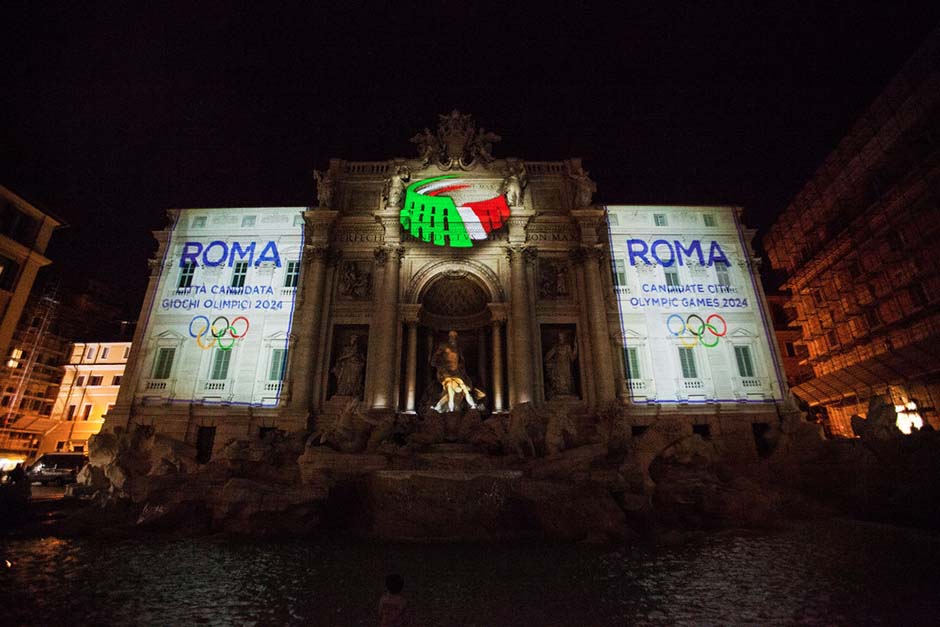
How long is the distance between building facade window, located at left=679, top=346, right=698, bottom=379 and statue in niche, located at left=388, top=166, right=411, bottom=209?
18.0 m

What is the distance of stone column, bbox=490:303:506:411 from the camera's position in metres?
22.2

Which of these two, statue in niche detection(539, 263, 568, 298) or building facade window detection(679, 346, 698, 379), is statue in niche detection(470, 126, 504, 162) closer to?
statue in niche detection(539, 263, 568, 298)

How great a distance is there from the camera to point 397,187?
989 inches

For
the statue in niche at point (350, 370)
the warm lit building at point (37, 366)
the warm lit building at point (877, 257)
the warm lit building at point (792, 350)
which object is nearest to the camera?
the statue in niche at point (350, 370)

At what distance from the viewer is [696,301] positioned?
24.6 meters

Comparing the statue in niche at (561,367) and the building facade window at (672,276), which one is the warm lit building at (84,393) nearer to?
the statue in niche at (561,367)

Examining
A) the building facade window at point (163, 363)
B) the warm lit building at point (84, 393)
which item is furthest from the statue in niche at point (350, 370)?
the warm lit building at point (84, 393)

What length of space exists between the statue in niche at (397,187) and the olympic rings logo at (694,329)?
666 inches

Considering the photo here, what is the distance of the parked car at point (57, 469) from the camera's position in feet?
74.8

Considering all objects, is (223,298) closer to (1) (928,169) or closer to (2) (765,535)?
(2) (765,535)

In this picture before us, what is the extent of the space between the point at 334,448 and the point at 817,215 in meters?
38.3

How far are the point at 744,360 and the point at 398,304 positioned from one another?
63.3ft

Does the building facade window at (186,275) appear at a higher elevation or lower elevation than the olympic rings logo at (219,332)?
higher

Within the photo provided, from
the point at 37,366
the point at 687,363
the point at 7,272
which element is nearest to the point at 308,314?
the point at 7,272
